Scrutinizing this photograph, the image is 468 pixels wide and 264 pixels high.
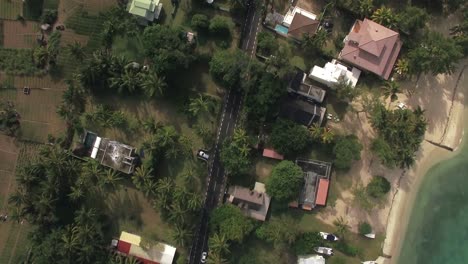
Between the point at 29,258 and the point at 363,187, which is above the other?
the point at 363,187

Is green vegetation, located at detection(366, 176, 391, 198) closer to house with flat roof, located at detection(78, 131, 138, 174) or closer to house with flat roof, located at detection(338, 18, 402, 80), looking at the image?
house with flat roof, located at detection(338, 18, 402, 80)

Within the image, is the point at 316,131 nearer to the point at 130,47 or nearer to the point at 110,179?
the point at 110,179

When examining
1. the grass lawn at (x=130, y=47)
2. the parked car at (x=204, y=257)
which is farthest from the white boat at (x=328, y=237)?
the grass lawn at (x=130, y=47)

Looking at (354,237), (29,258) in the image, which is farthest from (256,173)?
(29,258)

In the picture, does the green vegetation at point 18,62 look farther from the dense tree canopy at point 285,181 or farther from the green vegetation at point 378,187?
the green vegetation at point 378,187

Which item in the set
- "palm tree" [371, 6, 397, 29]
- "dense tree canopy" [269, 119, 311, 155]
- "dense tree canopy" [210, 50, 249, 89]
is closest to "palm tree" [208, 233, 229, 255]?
"dense tree canopy" [269, 119, 311, 155]

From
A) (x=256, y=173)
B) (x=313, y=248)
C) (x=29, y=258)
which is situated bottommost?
(x=29, y=258)

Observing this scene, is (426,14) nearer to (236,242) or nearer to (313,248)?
(313,248)
